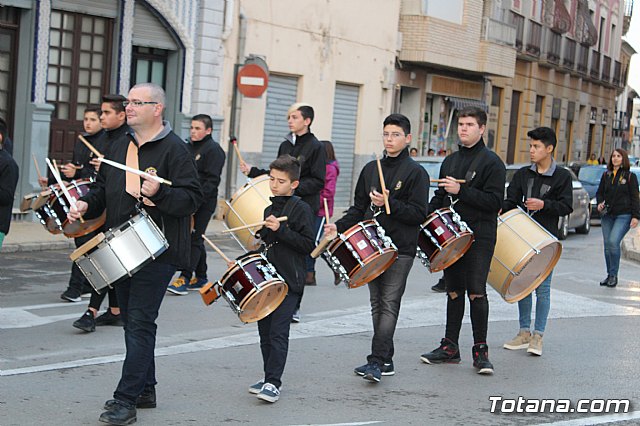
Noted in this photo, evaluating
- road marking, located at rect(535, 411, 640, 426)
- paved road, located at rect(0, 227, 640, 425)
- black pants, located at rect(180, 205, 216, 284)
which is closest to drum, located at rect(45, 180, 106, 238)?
paved road, located at rect(0, 227, 640, 425)

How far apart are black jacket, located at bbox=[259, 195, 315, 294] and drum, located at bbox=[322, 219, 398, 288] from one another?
0.37 m

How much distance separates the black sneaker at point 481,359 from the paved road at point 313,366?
2.6 inches

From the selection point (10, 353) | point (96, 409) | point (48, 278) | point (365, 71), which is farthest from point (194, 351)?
point (365, 71)

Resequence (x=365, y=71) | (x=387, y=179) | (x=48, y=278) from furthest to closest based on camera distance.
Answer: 1. (x=365, y=71)
2. (x=48, y=278)
3. (x=387, y=179)

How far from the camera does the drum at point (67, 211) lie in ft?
31.2

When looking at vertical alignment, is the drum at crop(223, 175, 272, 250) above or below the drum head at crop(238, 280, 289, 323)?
above

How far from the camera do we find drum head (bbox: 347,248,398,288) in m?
7.93

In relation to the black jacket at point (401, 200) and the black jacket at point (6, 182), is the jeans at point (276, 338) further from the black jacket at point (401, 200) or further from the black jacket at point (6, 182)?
the black jacket at point (6, 182)

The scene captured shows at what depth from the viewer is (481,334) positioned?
8789 mm

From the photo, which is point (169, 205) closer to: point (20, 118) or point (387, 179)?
point (387, 179)

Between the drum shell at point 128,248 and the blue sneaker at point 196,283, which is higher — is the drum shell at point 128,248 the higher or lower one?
the higher one

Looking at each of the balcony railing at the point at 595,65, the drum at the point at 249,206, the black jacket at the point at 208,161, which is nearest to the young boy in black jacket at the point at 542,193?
the drum at the point at 249,206

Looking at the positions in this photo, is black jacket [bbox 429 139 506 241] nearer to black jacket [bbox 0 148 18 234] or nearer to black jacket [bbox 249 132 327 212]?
black jacket [bbox 249 132 327 212]

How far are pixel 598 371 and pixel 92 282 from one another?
4300 millimetres
